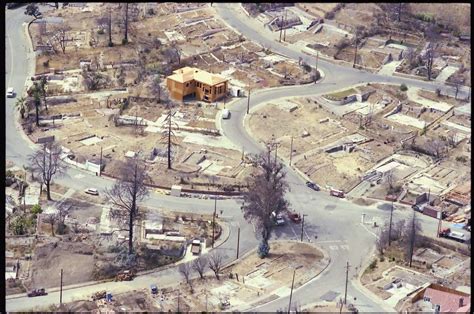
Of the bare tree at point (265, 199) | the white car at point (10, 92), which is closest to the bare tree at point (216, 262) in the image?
the bare tree at point (265, 199)

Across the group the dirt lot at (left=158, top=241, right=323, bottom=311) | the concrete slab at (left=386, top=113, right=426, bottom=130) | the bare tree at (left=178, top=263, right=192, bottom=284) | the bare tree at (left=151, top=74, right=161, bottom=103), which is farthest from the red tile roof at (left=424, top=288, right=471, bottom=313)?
the bare tree at (left=151, top=74, right=161, bottom=103)

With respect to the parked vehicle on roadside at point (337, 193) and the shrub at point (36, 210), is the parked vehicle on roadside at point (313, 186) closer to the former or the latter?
the parked vehicle on roadside at point (337, 193)

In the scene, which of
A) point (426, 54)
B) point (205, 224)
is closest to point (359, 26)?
point (426, 54)

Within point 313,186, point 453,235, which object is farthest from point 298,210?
point 453,235

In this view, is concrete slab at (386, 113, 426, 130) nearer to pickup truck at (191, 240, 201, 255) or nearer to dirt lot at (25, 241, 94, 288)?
pickup truck at (191, 240, 201, 255)

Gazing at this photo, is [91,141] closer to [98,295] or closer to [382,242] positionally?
[98,295]

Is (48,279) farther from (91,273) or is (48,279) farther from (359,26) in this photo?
(359,26)
